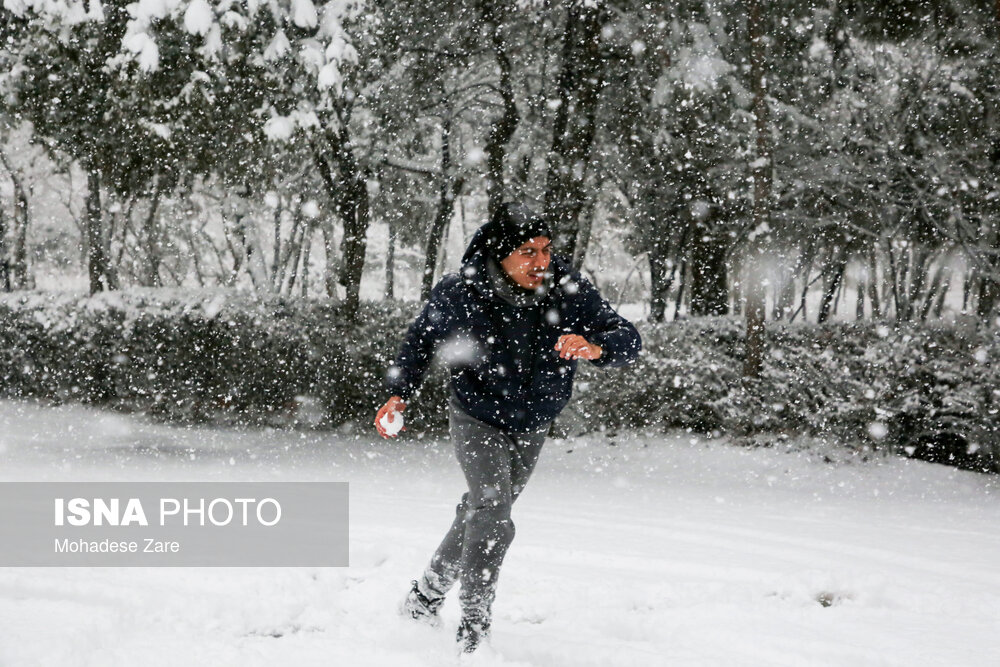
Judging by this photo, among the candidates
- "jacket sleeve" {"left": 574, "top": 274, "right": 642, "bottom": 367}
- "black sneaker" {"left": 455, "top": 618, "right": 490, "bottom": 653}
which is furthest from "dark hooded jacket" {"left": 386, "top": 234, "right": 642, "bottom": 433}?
"black sneaker" {"left": 455, "top": 618, "right": 490, "bottom": 653}

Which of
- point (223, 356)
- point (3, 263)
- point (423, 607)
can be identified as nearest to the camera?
point (423, 607)

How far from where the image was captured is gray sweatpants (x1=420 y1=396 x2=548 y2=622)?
3.29m

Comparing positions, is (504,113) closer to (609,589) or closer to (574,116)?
(574,116)

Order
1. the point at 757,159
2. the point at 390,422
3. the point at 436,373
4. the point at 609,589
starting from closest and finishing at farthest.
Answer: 1. the point at 390,422
2. the point at 609,589
3. the point at 436,373
4. the point at 757,159

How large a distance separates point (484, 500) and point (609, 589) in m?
1.35

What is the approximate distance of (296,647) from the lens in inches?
136

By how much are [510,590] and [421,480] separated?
412cm

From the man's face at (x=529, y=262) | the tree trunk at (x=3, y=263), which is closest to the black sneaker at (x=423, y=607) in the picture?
the man's face at (x=529, y=262)

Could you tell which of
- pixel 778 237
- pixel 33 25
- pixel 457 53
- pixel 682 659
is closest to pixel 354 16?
pixel 33 25

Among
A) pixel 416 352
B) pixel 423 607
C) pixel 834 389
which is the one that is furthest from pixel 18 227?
pixel 423 607

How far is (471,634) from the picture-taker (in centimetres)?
332

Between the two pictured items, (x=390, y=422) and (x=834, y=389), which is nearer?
(x=390, y=422)

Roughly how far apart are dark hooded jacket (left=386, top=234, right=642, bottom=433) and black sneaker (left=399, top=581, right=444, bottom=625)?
897 millimetres

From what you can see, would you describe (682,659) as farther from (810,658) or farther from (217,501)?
(217,501)
